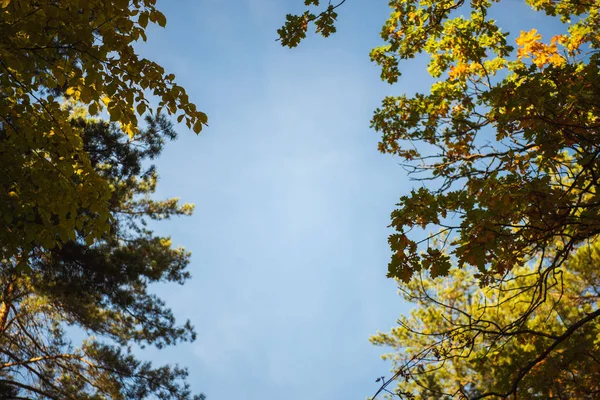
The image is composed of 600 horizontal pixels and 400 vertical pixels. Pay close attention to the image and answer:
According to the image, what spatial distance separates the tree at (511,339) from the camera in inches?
117

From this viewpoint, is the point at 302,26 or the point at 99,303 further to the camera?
the point at 99,303

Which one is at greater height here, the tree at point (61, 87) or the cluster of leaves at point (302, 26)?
the cluster of leaves at point (302, 26)

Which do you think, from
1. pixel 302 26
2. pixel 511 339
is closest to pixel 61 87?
pixel 302 26

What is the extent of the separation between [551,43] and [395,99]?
225 cm

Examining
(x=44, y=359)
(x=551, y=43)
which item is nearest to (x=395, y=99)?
(x=551, y=43)

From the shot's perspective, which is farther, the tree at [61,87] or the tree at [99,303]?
the tree at [99,303]

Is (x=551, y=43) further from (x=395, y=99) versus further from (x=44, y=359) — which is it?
(x=44, y=359)

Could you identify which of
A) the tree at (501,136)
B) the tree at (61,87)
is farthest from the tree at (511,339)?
the tree at (61,87)

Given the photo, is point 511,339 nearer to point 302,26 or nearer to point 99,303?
point 302,26

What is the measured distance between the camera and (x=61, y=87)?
124 inches

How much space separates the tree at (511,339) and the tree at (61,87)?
243 centimetres

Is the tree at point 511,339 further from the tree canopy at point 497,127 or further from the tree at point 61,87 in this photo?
the tree at point 61,87

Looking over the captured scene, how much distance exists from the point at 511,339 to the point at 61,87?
14.6 feet

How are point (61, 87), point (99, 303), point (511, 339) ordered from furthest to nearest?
point (99, 303), point (511, 339), point (61, 87)
